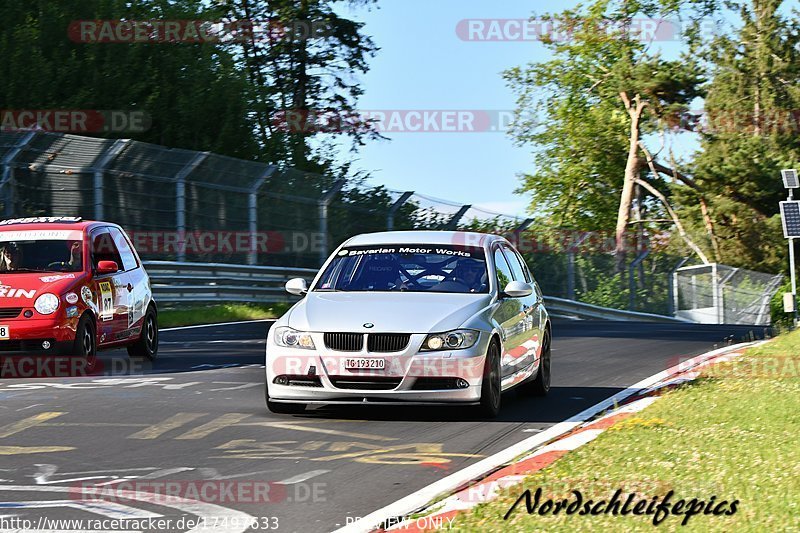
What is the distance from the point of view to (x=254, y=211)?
27844mm

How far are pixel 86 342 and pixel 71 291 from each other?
618 mm

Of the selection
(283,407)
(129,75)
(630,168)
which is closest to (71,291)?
(283,407)

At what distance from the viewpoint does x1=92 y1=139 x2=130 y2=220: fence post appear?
24172 millimetres

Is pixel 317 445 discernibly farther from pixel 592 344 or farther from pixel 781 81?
pixel 781 81

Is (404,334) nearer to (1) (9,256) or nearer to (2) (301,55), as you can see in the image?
(1) (9,256)

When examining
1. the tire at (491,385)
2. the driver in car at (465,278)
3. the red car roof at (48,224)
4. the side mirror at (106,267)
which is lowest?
the tire at (491,385)

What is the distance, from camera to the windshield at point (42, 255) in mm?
14398

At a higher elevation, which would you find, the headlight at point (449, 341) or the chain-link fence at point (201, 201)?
the chain-link fence at point (201, 201)

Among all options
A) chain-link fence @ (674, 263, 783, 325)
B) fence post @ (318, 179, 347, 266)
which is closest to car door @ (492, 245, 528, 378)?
fence post @ (318, 179, 347, 266)

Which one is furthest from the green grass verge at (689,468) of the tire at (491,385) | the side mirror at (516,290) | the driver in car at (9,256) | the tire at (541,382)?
the driver in car at (9,256)

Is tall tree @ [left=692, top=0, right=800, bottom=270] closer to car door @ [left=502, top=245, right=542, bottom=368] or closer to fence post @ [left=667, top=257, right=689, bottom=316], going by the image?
fence post @ [left=667, top=257, right=689, bottom=316]

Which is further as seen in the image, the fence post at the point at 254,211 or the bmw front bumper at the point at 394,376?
the fence post at the point at 254,211

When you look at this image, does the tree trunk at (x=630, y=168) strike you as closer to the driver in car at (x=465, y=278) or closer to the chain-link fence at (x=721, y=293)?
the chain-link fence at (x=721, y=293)

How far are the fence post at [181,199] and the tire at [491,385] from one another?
16393 mm
